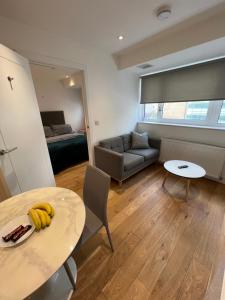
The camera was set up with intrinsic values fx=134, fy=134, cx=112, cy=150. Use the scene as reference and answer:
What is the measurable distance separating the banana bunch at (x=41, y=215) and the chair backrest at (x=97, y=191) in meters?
0.43

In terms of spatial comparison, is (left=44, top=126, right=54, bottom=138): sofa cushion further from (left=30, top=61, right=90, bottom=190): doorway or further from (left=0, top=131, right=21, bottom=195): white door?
(left=0, top=131, right=21, bottom=195): white door

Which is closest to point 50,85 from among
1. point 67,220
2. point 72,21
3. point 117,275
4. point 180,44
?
point 72,21

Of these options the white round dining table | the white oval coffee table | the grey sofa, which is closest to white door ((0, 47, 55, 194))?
the white round dining table

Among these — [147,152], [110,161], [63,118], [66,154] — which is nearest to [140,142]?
[147,152]

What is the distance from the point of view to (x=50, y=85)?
4641 mm

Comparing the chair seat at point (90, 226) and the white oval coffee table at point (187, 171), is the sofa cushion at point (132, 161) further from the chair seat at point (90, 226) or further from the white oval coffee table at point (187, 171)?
the chair seat at point (90, 226)

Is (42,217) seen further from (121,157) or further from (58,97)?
(58,97)

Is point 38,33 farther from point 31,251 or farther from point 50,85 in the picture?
point 50,85

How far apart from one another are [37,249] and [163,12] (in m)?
2.46

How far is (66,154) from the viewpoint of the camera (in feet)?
10.3

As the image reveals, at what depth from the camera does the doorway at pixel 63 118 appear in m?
2.88

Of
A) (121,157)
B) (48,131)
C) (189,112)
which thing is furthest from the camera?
(48,131)

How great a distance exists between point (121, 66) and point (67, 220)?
2917 mm

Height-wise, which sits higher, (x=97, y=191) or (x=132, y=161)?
(x=97, y=191)
